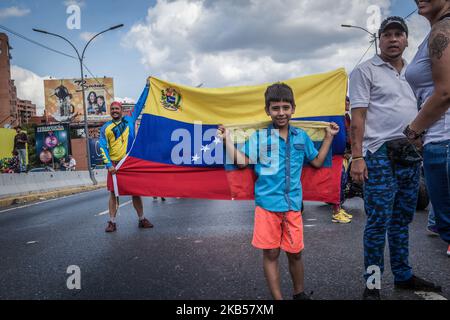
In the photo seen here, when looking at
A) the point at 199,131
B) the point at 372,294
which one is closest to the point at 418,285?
the point at 372,294

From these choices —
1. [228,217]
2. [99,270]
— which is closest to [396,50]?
[99,270]

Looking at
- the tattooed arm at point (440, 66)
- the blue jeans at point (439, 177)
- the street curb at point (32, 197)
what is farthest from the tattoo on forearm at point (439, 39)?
the street curb at point (32, 197)

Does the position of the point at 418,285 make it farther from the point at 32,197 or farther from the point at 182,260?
the point at 32,197

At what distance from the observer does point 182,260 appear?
461cm

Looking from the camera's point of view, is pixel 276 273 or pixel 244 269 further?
pixel 244 269

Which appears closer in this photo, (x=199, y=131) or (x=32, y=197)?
(x=199, y=131)

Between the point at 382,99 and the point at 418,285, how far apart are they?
4.95 ft

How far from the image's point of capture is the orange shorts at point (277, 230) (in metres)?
2.89

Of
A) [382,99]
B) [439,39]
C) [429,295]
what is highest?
[439,39]

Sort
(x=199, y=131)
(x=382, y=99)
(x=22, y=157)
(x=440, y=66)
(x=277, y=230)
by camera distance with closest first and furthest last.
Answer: (x=440, y=66)
(x=277, y=230)
(x=382, y=99)
(x=199, y=131)
(x=22, y=157)

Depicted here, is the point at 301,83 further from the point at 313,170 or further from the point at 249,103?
the point at 313,170

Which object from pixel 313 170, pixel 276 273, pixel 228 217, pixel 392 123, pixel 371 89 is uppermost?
pixel 371 89

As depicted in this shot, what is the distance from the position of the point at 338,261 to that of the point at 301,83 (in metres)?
1.91

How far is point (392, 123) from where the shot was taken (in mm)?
3102
